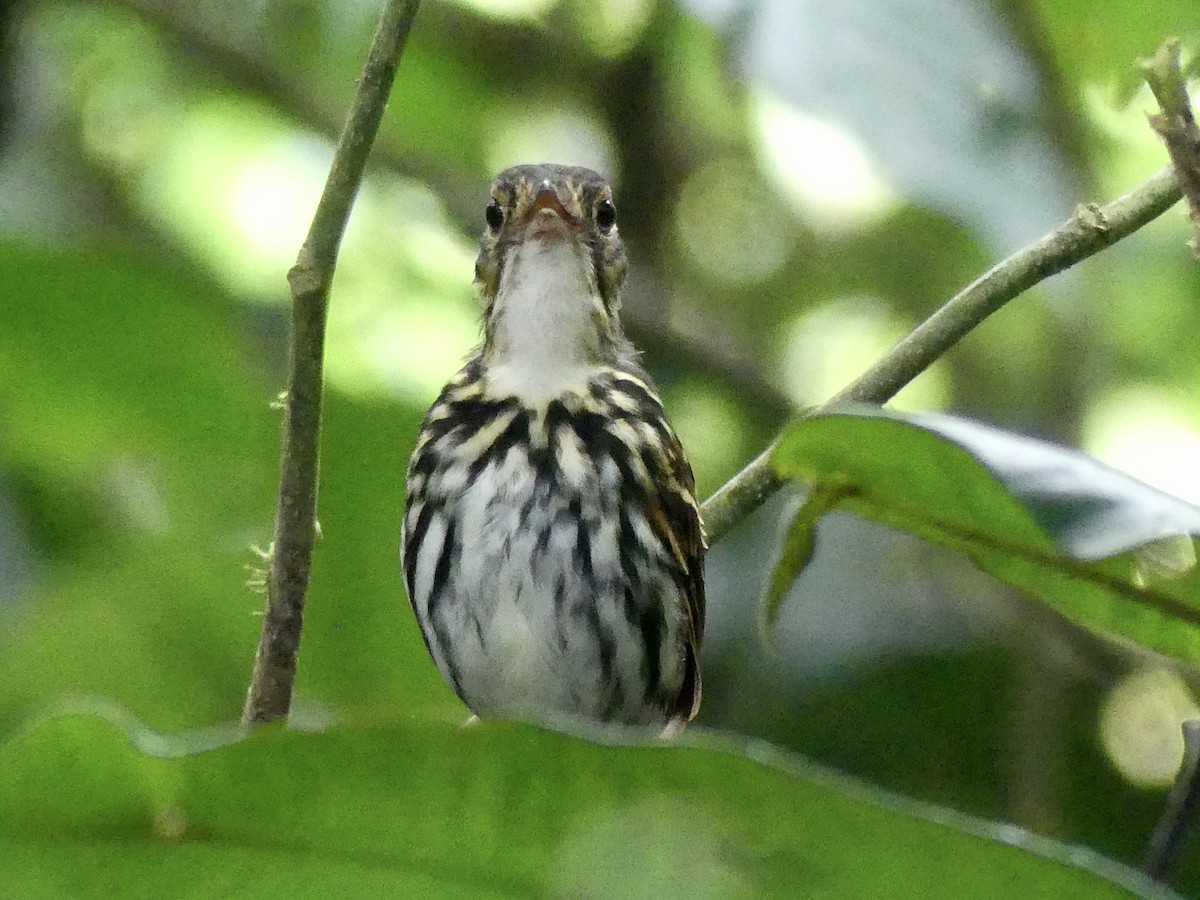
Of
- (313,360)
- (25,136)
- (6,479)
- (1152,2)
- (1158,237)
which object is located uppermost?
(1152,2)

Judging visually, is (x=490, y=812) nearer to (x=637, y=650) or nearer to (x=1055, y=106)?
(x=637, y=650)

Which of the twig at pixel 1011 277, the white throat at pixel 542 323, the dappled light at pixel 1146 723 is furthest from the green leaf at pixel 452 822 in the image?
the dappled light at pixel 1146 723

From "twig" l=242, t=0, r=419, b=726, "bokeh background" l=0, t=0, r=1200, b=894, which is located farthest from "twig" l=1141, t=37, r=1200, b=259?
"twig" l=242, t=0, r=419, b=726

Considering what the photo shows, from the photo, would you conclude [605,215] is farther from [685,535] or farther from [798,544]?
[798,544]

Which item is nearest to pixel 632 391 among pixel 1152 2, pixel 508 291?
pixel 508 291

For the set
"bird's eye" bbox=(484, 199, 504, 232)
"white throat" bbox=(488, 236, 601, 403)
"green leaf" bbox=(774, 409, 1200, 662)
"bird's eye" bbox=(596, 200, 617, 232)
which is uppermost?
"green leaf" bbox=(774, 409, 1200, 662)

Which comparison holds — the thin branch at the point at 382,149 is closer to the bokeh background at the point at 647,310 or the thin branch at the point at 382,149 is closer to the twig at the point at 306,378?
the bokeh background at the point at 647,310

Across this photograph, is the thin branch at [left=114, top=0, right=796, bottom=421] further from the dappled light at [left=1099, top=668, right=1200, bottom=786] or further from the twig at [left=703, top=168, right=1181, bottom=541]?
the twig at [left=703, top=168, right=1181, bottom=541]
